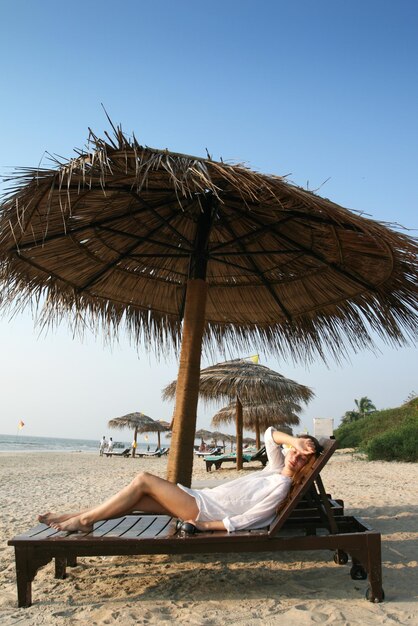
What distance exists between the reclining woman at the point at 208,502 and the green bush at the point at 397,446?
1098 cm

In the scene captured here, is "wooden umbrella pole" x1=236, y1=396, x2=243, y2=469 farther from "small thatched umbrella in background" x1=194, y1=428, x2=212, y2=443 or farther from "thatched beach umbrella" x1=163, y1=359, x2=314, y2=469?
"small thatched umbrella in background" x1=194, y1=428, x2=212, y2=443

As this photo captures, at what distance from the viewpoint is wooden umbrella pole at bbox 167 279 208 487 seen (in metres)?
3.63

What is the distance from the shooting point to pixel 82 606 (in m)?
2.48

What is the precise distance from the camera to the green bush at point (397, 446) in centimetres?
1261

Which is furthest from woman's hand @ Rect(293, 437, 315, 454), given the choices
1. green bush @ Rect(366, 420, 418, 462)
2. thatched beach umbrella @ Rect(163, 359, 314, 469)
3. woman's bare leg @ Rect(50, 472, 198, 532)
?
green bush @ Rect(366, 420, 418, 462)

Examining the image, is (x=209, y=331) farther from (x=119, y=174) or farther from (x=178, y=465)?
(x=119, y=174)

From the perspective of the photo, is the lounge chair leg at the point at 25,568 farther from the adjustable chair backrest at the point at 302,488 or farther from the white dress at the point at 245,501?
the adjustable chair backrest at the point at 302,488

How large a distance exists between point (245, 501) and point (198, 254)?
79.3 inches

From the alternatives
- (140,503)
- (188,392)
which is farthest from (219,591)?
(188,392)

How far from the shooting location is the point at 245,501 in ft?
8.97

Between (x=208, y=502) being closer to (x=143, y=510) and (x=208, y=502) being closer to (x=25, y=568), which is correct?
(x=143, y=510)

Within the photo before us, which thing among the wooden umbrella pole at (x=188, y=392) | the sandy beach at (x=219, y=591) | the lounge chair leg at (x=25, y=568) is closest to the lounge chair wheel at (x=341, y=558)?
the sandy beach at (x=219, y=591)

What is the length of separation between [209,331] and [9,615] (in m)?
3.79

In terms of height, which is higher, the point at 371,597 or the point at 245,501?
the point at 245,501
